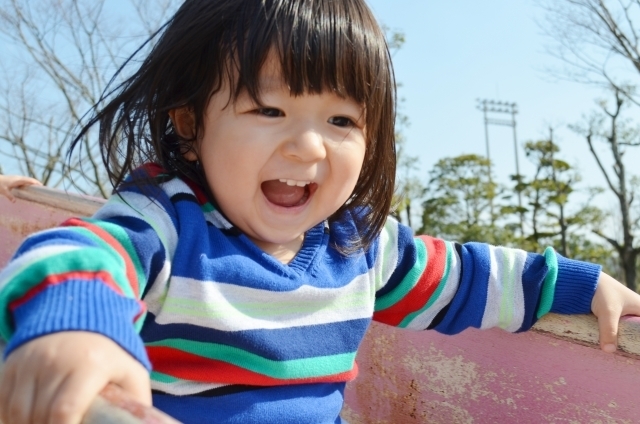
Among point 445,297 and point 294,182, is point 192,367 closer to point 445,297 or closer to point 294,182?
point 294,182

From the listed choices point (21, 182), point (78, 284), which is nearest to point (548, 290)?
point (78, 284)

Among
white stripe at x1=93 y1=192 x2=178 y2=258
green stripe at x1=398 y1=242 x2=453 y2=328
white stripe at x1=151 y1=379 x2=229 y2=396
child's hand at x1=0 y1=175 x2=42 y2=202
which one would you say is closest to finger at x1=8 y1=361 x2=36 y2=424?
white stripe at x1=93 y1=192 x2=178 y2=258

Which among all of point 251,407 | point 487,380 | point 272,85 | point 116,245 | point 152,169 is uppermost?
point 272,85

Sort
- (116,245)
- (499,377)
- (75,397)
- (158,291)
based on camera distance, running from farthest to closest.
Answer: (499,377)
(158,291)
(116,245)
(75,397)

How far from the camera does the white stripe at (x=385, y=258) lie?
4.66 ft

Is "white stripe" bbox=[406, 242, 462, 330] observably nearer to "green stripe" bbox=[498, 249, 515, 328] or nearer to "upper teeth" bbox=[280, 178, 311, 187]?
"green stripe" bbox=[498, 249, 515, 328]

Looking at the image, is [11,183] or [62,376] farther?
[11,183]

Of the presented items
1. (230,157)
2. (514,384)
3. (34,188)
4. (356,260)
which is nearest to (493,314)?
(514,384)

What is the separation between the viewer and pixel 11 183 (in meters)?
2.84

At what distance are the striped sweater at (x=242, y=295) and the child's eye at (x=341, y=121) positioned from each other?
0.25 metres

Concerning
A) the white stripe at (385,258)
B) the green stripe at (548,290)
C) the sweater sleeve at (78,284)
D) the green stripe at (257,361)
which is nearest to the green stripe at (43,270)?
the sweater sleeve at (78,284)

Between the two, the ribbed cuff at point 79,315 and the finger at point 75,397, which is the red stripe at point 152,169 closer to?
the ribbed cuff at point 79,315

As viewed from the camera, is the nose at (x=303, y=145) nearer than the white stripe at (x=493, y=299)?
Yes

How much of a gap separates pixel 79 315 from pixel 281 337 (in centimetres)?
57
